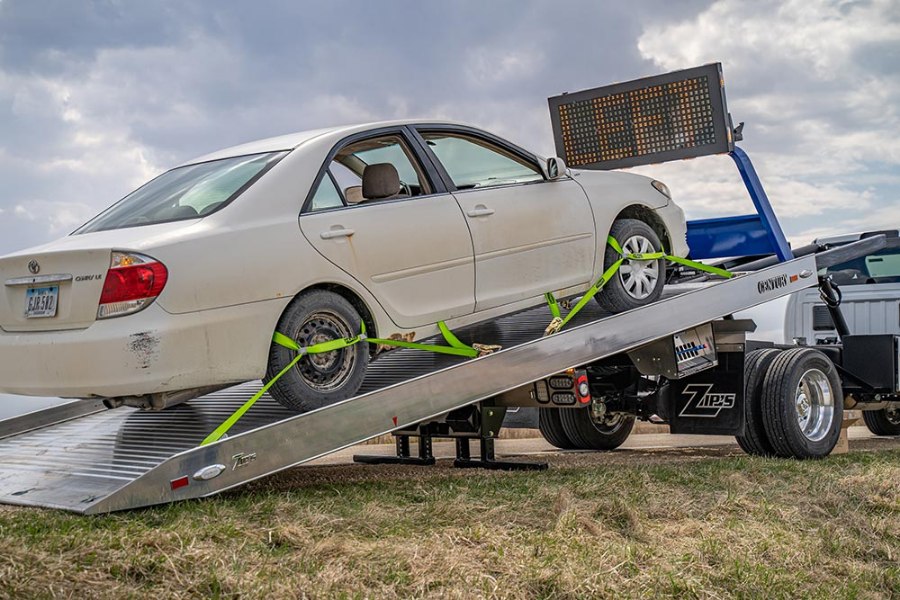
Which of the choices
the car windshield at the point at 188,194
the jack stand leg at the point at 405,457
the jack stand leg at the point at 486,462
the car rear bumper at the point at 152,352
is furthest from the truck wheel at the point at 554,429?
the car rear bumper at the point at 152,352

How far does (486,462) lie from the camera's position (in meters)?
7.90

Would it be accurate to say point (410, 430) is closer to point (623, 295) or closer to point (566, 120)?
point (623, 295)

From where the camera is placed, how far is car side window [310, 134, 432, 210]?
580cm

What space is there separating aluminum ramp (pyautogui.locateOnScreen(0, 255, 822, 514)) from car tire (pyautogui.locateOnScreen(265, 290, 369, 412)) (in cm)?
12

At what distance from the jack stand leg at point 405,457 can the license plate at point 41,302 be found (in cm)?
347

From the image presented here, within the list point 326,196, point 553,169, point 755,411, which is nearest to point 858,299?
point 755,411

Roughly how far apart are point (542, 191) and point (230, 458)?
2885mm

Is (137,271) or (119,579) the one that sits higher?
(137,271)

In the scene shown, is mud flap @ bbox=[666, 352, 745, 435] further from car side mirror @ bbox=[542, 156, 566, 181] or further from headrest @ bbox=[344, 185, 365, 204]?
headrest @ bbox=[344, 185, 365, 204]

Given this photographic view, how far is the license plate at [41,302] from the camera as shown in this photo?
206 inches

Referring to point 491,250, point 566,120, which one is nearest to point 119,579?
point 491,250

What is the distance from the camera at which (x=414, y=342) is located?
6.11m

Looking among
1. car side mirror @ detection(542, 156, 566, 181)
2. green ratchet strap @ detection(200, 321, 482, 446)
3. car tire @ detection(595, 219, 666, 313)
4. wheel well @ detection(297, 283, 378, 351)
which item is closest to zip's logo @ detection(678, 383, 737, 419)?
car tire @ detection(595, 219, 666, 313)

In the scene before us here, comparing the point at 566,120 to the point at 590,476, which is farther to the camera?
the point at 566,120
